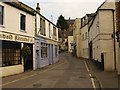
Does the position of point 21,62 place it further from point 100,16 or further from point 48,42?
point 48,42

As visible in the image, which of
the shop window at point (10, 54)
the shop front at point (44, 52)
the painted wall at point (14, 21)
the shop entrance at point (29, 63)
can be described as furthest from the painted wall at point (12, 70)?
the shop front at point (44, 52)

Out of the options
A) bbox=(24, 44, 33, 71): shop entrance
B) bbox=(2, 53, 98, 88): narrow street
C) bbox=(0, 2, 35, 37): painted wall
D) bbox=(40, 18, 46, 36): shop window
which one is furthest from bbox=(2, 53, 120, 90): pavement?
bbox=(40, 18, 46, 36): shop window

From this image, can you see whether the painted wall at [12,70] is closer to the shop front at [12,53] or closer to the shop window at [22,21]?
the shop front at [12,53]

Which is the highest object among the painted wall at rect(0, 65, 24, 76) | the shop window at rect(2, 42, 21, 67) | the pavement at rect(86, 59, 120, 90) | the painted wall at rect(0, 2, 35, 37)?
the painted wall at rect(0, 2, 35, 37)

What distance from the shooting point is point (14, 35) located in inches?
875

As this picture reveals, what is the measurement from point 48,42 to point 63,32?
222 ft

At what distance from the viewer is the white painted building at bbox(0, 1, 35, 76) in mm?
20406

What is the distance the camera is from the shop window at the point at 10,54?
67.6 ft

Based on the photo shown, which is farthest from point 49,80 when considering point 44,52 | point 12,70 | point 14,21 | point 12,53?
point 44,52

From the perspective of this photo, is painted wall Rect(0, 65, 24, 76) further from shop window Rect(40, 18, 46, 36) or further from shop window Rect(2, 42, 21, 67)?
shop window Rect(40, 18, 46, 36)

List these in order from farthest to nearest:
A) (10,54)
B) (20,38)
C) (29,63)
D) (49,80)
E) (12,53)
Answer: (29,63)
(20,38)
(12,53)
(10,54)
(49,80)

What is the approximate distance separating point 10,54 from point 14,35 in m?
1.75

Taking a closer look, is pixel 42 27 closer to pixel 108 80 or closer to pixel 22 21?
pixel 22 21

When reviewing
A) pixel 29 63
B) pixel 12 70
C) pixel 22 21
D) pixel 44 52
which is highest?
pixel 22 21
